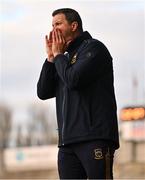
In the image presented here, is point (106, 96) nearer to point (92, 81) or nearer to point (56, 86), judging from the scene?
point (92, 81)

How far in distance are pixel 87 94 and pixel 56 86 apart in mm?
324

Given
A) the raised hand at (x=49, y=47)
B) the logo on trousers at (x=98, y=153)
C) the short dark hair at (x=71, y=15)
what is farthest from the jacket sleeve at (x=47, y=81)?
the logo on trousers at (x=98, y=153)

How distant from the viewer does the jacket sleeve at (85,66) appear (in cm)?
380

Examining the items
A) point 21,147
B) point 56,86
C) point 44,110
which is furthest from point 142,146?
point 56,86

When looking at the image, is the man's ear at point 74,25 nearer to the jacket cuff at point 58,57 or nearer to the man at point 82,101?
the man at point 82,101

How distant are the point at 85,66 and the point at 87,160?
546 mm

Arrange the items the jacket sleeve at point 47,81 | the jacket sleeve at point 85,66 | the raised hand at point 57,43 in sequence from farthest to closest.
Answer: the jacket sleeve at point 47,81, the raised hand at point 57,43, the jacket sleeve at point 85,66

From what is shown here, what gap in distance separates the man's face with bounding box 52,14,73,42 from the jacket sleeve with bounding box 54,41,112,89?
140mm

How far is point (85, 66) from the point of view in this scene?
3822 mm

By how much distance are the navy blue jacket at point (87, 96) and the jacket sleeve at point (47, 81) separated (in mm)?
120

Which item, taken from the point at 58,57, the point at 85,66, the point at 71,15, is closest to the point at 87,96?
the point at 85,66

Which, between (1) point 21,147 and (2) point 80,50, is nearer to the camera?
(2) point 80,50

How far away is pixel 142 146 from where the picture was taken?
42781mm

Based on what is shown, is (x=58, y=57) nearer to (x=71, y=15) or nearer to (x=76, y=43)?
(x=76, y=43)
